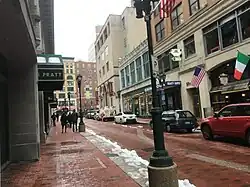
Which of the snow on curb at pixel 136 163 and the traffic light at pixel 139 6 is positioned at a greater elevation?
the traffic light at pixel 139 6

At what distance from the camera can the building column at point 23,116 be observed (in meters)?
11.4

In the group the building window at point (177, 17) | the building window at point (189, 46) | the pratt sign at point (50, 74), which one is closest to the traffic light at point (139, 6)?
the pratt sign at point (50, 74)

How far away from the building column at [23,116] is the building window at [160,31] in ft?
90.3

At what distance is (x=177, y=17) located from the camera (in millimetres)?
32812

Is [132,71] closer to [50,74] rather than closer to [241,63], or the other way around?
[241,63]

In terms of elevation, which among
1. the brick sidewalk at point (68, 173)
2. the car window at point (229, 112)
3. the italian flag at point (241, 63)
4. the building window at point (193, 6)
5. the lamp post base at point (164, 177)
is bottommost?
the brick sidewalk at point (68, 173)

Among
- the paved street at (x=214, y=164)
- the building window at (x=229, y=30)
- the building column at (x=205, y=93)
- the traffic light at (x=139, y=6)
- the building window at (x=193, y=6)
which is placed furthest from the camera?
the building window at (x=193, y=6)

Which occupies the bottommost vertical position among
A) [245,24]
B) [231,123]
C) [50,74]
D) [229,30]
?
[231,123]

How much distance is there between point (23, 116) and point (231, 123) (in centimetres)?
906

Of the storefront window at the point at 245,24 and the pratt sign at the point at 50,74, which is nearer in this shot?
the pratt sign at the point at 50,74

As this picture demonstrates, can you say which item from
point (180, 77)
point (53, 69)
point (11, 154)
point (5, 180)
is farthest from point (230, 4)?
point (5, 180)

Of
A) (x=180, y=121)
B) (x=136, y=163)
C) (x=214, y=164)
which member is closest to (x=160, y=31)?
(x=180, y=121)

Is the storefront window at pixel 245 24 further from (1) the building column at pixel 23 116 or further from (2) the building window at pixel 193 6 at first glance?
(1) the building column at pixel 23 116

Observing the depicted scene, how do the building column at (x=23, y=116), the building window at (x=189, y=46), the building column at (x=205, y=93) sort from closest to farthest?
the building column at (x=23, y=116)
the building column at (x=205, y=93)
the building window at (x=189, y=46)
